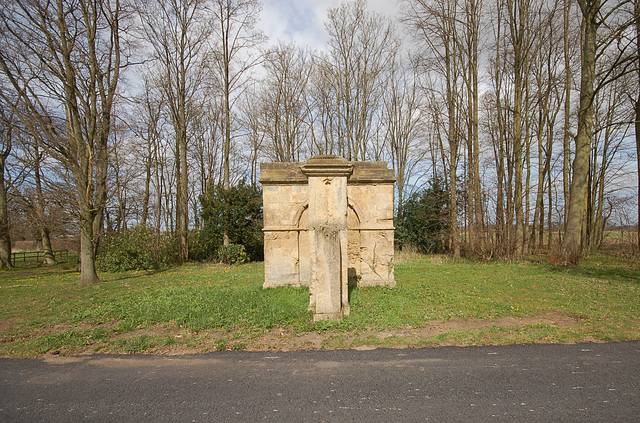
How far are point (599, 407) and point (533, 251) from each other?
17.2 metres

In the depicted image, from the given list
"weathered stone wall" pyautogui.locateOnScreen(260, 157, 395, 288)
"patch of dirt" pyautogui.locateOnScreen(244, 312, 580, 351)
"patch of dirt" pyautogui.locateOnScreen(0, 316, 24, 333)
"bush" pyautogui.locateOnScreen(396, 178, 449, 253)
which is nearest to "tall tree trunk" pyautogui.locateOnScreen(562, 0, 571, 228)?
"bush" pyautogui.locateOnScreen(396, 178, 449, 253)

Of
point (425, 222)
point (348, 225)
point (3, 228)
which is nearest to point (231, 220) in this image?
point (348, 225)

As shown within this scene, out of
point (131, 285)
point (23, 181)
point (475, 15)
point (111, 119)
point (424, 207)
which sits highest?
point (475, 15)

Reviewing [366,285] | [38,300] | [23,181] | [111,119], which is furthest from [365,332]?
[23,181]

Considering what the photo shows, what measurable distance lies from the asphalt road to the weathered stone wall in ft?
18.4

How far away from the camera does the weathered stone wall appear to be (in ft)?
34.2

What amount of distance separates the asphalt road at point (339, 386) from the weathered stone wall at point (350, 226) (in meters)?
5.60

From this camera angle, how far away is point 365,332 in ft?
18.5

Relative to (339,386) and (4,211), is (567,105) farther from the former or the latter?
(4,211)

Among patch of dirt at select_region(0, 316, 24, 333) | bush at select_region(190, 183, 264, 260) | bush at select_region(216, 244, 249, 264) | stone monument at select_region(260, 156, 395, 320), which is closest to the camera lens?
patch of dirt at select_region(0, 316, 24, 333)

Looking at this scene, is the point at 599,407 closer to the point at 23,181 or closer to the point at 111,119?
the point at 111,119

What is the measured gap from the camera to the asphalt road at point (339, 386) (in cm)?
313

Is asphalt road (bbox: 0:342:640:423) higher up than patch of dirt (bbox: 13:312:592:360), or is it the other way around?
asphalt road (bbox: 0:342:640:423)

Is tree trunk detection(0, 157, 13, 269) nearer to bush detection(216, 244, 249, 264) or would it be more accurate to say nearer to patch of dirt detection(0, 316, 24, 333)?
bush detection(216, 244, 249, 264)
